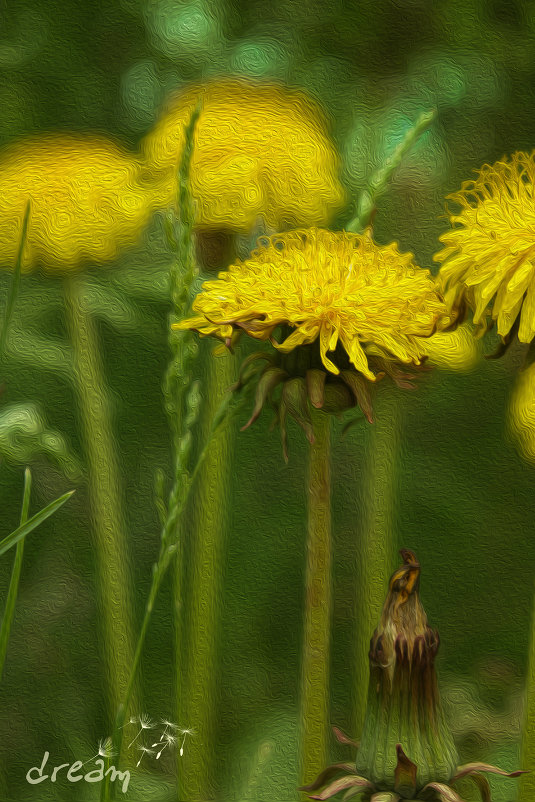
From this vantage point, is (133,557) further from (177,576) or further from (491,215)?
(491,215)

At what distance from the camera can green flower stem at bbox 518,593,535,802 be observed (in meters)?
0.85

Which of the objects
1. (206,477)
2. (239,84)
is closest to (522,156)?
(239,84)

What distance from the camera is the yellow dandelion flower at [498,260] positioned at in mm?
816

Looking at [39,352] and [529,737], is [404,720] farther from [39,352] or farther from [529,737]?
[39,352]

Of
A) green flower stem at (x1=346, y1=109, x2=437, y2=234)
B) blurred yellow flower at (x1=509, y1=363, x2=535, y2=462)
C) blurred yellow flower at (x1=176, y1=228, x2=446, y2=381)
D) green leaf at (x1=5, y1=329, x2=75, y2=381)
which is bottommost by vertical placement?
blurred yellow flower at (x1=509, y1=363, x2=535, y2=462)

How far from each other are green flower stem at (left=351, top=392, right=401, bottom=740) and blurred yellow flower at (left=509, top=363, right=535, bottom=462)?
102 millimetres

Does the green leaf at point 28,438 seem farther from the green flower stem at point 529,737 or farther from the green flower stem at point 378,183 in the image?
the green flower stem at point 529,737

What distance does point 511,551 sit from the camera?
98 centimetres

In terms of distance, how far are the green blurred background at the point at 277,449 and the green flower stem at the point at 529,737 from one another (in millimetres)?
75

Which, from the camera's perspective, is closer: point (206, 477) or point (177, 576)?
point (177, 576)

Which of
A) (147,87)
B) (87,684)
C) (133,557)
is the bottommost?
(87,684)

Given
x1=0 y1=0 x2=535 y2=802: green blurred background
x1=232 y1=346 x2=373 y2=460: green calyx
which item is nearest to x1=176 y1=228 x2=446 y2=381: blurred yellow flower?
x1=232 y1=346 x2=373 y2=460: green calyx

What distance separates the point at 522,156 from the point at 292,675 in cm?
48

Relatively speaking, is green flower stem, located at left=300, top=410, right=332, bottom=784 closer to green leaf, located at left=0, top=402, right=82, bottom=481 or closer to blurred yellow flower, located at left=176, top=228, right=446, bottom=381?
blurred yellow flower, located at left=176, top=228, right=446, bottom=381
